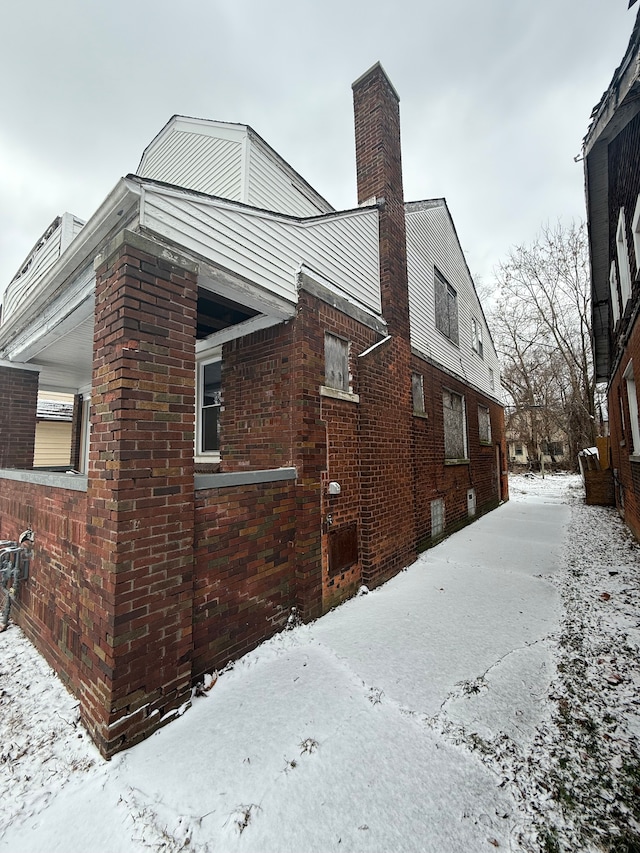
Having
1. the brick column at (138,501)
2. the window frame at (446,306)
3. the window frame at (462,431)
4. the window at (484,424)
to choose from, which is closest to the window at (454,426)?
the window frame at (462,431)

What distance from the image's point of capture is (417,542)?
686 cm

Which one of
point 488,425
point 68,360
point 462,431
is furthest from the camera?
point 488,425

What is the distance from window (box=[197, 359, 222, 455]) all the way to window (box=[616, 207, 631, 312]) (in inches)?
298

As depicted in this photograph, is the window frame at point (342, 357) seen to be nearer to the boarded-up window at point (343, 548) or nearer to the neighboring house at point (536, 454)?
the boarded-up window at point (343, 548)

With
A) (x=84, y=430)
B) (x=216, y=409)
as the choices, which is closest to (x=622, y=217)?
(x=216, y=409)

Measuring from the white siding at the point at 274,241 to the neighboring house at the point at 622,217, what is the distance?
Result: 3238 millimetres

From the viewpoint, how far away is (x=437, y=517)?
26.1 feet

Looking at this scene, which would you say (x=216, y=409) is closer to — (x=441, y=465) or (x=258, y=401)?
(x=258, y=401)

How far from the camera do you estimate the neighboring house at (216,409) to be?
2.72 m

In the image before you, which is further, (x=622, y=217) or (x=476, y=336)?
(x=476, y=336)

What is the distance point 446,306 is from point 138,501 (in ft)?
30.6

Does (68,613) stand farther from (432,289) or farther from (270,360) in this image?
(432,289)

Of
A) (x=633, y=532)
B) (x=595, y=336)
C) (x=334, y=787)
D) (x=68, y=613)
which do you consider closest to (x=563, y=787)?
(x=334, y=787)

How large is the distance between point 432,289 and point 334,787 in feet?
29.0
